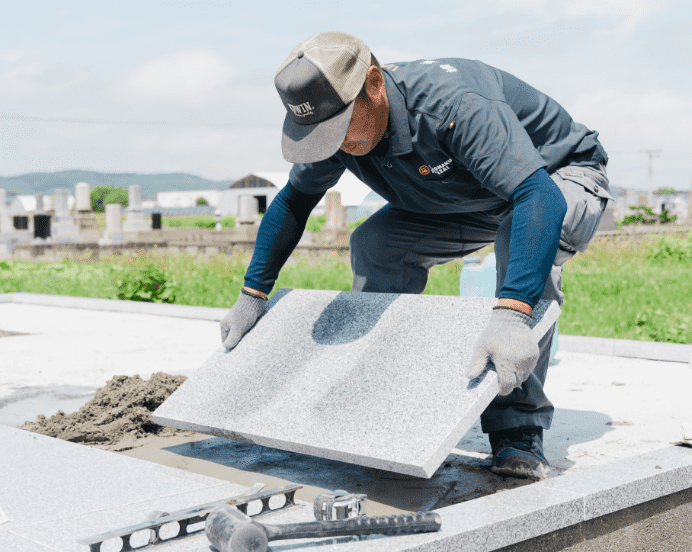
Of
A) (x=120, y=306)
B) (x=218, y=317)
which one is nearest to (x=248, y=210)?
(x=120, y=306)

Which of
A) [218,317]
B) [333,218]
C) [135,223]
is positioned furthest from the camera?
[135,223]

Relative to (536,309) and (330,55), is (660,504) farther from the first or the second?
(330,55)

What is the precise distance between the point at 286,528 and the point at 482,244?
209 centimetres

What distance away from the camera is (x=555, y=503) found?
211cm

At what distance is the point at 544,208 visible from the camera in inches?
95.1

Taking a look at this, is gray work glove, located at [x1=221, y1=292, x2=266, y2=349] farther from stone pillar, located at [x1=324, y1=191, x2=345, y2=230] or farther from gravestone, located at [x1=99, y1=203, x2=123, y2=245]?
gravestone, located at [x1=99, y1=203, x2=123, y2=245]

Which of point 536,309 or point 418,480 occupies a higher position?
point 536,309

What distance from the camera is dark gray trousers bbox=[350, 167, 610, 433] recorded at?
9.15 feet

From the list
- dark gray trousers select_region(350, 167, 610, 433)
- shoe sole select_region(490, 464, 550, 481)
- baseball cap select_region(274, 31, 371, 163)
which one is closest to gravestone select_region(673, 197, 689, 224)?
dark gray trousers select_region(350, 167, 610, 433)

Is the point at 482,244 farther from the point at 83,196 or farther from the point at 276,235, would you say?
the point at 83,196

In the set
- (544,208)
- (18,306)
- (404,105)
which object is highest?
(404,105)

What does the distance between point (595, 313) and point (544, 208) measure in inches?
212

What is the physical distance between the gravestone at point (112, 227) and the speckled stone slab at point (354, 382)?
64.9 feet

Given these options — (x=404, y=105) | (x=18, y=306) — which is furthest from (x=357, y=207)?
(x=404, y=105)
